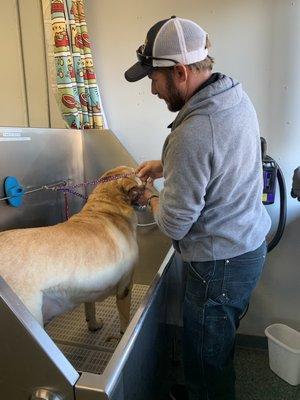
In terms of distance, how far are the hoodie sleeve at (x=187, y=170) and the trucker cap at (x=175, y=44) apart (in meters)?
0.21

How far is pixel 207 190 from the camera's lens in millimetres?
1129

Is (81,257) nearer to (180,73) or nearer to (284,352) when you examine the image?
(180,73)

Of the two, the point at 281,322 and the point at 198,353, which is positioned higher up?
the point at 198,353

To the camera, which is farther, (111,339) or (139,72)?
(111,339)

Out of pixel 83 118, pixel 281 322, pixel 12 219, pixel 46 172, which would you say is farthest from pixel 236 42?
pixel 281 322

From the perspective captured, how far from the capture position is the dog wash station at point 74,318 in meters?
0.73

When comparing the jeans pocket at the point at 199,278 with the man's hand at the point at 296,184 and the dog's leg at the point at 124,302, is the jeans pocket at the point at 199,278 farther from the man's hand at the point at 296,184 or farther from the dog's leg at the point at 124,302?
the man's hand at the point at 296,184

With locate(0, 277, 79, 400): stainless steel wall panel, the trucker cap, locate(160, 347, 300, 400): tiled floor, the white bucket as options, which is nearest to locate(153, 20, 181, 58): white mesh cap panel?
the trucker cap

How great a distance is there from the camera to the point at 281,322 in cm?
226

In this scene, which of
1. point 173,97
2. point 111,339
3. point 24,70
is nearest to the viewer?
point 173,97

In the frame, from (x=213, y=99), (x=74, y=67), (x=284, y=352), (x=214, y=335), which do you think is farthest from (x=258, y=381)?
(x=74, y=67)

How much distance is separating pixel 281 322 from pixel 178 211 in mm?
1559

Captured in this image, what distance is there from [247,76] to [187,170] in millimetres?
1204

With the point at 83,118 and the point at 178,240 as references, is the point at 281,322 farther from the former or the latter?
the point at 83,118
